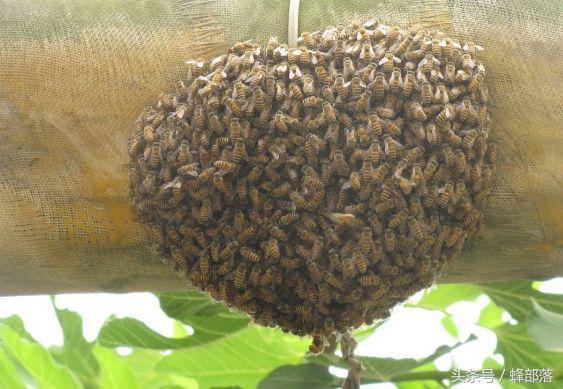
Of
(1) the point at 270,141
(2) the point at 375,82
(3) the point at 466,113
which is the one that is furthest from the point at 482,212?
(1) the point at 270,141

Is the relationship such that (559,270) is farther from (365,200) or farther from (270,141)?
(270,141)

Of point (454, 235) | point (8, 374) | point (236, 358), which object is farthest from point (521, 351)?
point (8, 374)

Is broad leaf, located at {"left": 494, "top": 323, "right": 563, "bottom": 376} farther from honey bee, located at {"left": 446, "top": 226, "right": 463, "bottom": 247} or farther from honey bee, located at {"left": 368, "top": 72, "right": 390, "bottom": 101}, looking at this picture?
honey bee, located at {"left": 368, "top": 72, "right": 390, "bottom": 101}

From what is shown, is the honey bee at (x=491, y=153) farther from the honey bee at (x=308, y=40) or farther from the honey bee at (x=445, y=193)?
the honey bee at (x=308, y=40)

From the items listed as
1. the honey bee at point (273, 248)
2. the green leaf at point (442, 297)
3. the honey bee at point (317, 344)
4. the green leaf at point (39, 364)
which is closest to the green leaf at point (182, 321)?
the green leaf at point (39, 364)

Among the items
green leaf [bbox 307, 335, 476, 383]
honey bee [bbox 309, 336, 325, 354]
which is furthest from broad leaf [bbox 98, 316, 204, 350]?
honey bee [bbox 309, 336, 325, 354]
